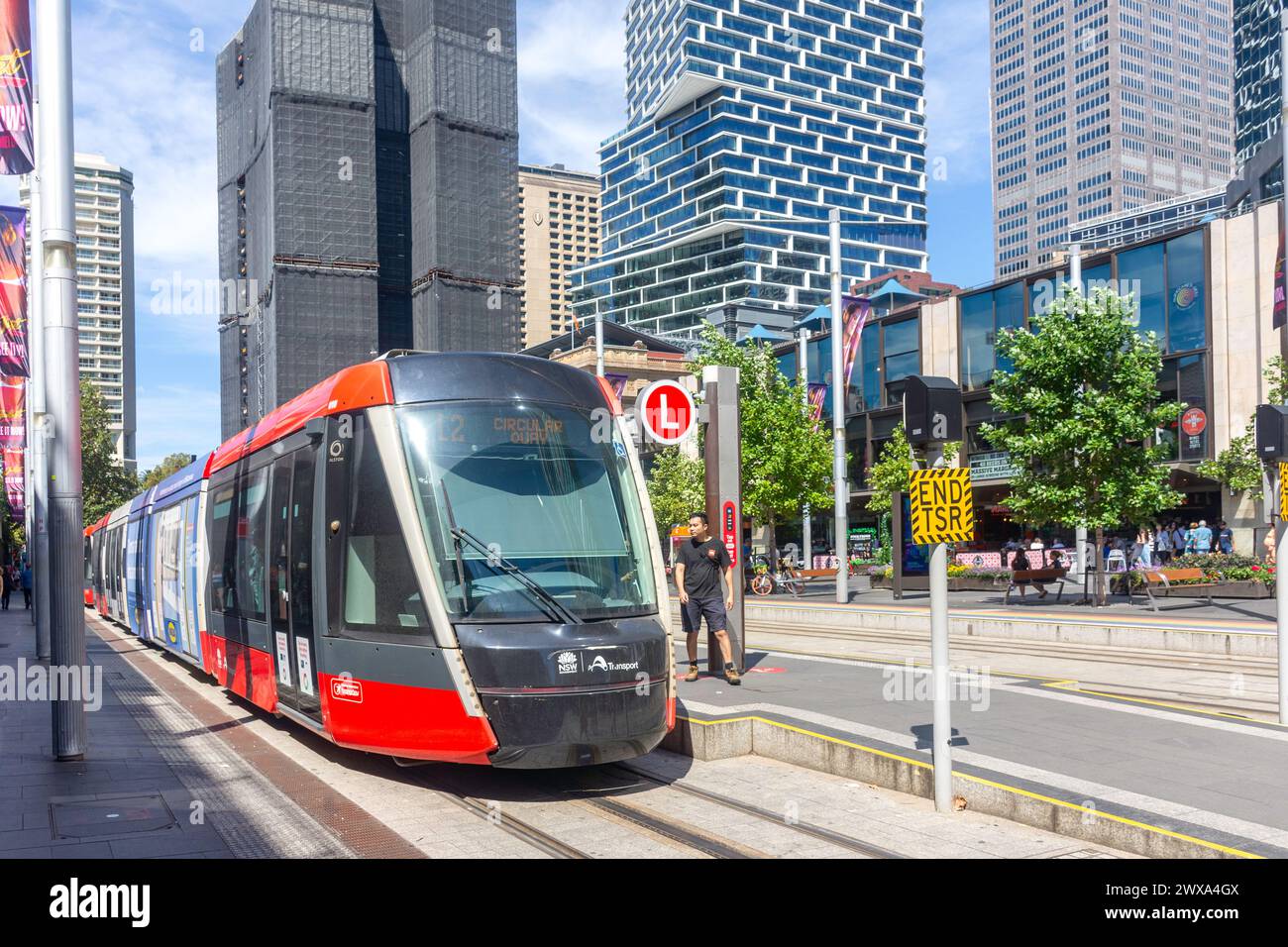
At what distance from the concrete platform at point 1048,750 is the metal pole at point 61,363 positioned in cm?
473

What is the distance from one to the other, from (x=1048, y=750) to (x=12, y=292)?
1523cm

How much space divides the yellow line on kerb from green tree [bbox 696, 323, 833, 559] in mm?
22396

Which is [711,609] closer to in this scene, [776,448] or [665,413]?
[665,413]

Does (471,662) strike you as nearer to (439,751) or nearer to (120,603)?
(439,751)

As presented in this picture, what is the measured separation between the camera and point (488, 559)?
23.1 ft

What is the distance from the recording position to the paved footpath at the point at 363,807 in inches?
236

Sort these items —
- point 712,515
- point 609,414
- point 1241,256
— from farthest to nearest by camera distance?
point 1241,256, point 712,515, point 609,414

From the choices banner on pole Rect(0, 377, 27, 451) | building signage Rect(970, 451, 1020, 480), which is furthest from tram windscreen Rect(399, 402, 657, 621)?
building signage Rect(970, 451, 1020, 480)

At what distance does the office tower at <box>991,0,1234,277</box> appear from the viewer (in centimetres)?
17850

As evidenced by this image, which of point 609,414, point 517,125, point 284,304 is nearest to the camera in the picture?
point 609,414

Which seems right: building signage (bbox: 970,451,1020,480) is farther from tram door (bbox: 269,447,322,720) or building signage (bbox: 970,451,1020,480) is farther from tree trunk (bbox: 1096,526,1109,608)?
tram door (bbox: 269,447,322,720)

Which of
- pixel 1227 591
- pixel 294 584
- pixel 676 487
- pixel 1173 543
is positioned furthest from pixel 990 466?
pixel 294 584
